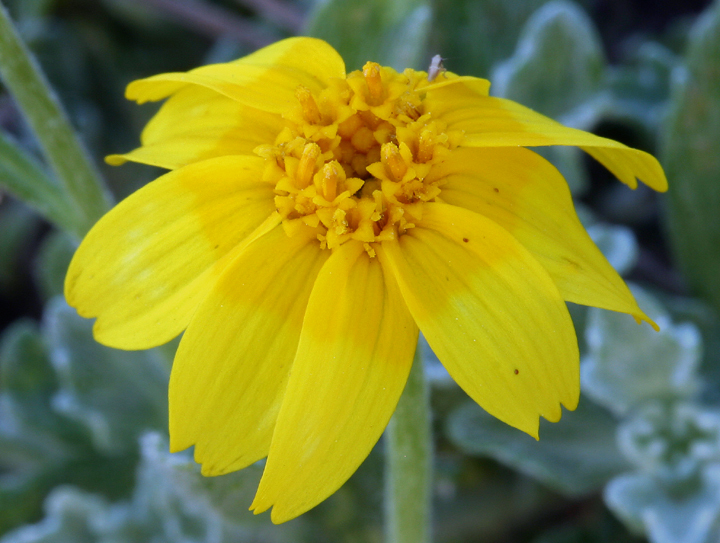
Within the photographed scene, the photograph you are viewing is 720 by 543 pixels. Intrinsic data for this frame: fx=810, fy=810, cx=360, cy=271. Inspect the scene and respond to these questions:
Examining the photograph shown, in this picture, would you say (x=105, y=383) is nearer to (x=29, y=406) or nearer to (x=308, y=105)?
(x=29, y=406)

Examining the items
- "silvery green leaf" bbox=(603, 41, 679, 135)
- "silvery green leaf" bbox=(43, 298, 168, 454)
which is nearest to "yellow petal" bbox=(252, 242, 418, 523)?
"silvery green leaf" bbox=(43, 298, 168, 454)

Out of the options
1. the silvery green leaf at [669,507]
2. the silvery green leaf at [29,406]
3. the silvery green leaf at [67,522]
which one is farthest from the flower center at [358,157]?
the silvery green leaf at [29,406]

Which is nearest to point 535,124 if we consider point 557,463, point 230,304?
point 230,304

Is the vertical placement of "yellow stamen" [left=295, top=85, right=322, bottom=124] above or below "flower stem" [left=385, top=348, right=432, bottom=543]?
above

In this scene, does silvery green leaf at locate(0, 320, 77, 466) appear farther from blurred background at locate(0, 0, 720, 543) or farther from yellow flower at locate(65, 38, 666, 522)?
yellow flower at locate(65, 38, 666, 522)

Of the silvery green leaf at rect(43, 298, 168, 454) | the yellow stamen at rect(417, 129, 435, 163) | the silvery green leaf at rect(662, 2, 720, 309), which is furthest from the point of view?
the silvery green leaf at rect(43, 298, 168, 454)
